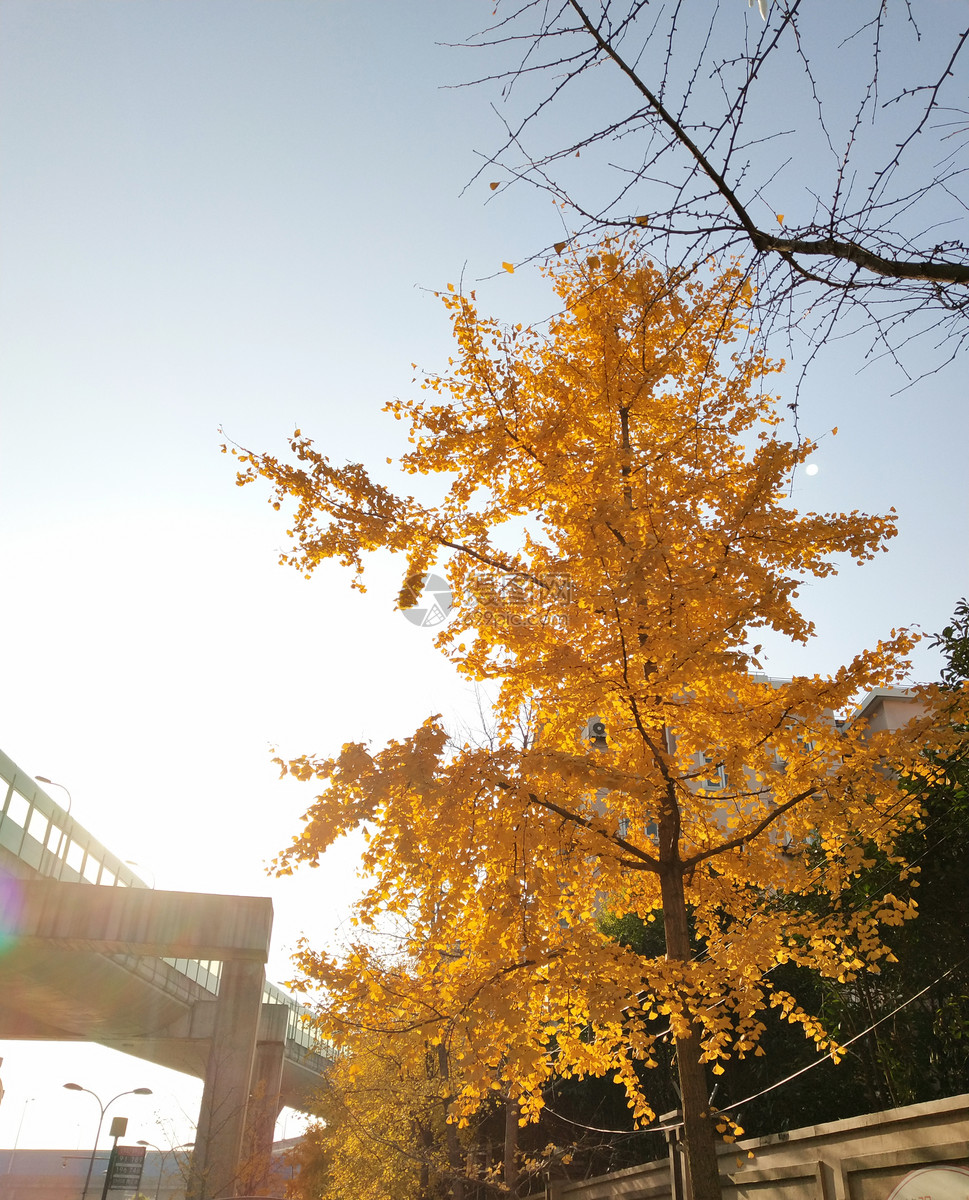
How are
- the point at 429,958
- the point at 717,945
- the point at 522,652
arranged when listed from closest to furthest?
the point at 717,945
the point at 429,958
the point at 522,652

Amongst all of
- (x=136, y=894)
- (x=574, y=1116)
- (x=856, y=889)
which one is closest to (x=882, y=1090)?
(x=856, y=889)

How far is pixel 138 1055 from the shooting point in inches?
1400

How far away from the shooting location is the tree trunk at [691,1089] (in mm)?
6094

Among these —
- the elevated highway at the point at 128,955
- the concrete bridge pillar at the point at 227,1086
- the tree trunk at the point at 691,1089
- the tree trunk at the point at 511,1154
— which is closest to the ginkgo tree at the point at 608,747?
the tree trunk at the point at 691,1089

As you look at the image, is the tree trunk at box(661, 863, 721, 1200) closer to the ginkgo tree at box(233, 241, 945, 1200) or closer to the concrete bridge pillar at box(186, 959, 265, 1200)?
the ginkgo tree at box(233, 241, 945, 1200)

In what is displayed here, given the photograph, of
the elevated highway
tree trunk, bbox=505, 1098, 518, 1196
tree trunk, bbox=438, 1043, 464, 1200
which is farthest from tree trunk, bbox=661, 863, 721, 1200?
the elevated highway

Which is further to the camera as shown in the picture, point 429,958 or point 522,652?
point 522,652

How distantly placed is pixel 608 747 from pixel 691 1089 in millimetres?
3008

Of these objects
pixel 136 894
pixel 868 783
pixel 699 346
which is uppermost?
pixel 699 346

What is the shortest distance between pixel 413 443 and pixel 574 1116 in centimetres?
1883

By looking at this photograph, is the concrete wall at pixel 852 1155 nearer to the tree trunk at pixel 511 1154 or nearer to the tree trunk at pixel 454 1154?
the tree trunk at pixel 511 1154

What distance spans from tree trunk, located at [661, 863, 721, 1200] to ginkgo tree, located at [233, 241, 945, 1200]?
23 mm

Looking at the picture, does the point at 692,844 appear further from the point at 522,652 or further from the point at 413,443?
the point at 413,443

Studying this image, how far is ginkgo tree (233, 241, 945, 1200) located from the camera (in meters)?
5.81
